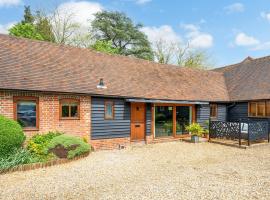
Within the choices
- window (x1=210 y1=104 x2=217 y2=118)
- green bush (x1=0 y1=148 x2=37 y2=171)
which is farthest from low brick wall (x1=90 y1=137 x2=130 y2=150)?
window (x1=210 y1=104 x2=217 y2=118)

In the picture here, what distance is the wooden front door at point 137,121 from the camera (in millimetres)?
15469

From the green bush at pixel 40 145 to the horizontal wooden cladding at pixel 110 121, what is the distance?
2392 millimetres

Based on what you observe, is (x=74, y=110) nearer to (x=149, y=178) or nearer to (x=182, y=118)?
(x=149, y=178)

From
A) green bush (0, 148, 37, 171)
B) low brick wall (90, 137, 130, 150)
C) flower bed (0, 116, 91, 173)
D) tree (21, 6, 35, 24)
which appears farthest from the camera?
tree (21, 6, 35, 24)

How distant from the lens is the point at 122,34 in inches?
1592

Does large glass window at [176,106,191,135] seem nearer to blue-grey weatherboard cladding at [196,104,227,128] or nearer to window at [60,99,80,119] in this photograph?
blue-grey weatherboard cladding at [196,104,227,128]

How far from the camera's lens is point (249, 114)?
18.7 m

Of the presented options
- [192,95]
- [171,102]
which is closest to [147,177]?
[171,102]

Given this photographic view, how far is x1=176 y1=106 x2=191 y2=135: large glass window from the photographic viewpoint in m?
17.6

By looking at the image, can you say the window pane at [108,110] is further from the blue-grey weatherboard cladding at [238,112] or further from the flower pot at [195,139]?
the blue-grey weatherboard cladding at [238,112]

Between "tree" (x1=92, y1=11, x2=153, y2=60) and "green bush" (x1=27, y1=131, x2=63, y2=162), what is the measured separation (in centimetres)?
3025

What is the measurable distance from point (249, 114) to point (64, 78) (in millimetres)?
12956

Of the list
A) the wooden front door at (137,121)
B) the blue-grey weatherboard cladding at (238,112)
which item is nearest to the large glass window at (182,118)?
the wooden front door at (137,121)

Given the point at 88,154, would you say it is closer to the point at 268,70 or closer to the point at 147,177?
the point at 147,177
